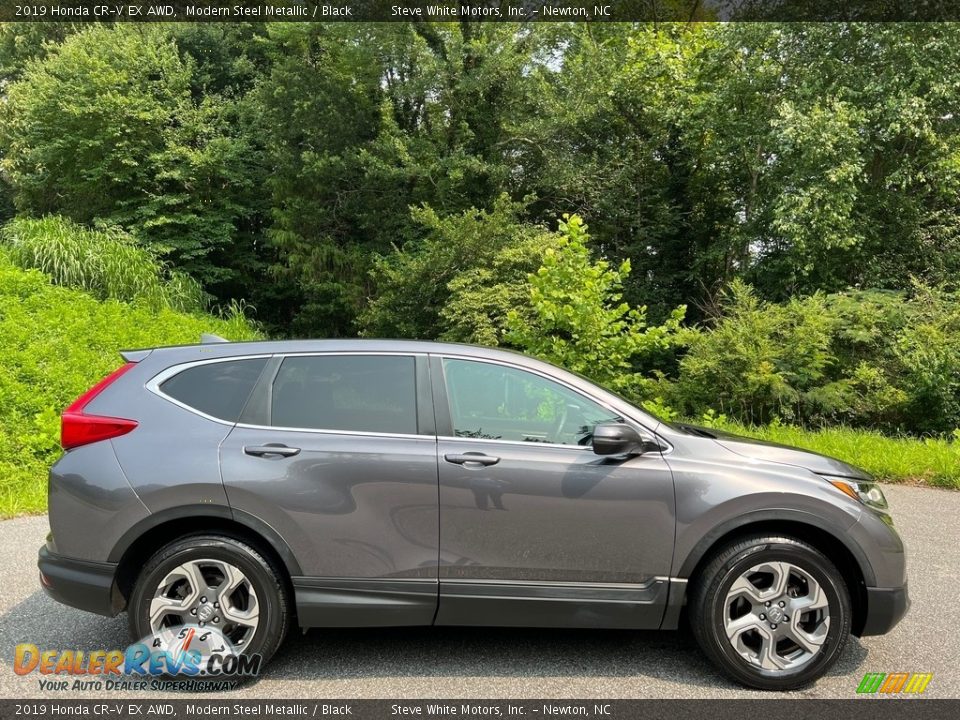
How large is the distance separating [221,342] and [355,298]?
15.3m

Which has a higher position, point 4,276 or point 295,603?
point 4,276

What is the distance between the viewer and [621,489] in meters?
3.41

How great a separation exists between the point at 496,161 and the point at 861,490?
53.1 feet

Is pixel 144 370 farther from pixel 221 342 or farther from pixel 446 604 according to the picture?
pixel 446 604

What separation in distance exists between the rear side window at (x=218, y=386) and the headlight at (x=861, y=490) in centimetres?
297

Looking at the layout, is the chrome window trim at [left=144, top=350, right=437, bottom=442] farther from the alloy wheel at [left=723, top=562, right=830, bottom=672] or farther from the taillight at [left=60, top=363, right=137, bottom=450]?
the alloy wheel at [left=723, top=562, right=830, bottom=672]

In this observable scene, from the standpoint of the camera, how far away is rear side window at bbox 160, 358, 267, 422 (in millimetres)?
3578

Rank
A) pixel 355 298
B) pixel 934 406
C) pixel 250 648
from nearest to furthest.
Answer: pixel 250 648 → pixel 934 406 → pixel 355 298

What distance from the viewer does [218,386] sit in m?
3.64

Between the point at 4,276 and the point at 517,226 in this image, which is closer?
the point at 4,276

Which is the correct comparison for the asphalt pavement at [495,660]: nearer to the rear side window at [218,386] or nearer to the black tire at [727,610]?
the black tire at [727,610]

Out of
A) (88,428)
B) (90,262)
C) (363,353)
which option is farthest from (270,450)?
(90,262)

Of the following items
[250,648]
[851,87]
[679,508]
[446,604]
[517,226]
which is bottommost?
[250,648]

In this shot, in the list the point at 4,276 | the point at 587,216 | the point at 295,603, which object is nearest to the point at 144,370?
the point at 295,603
